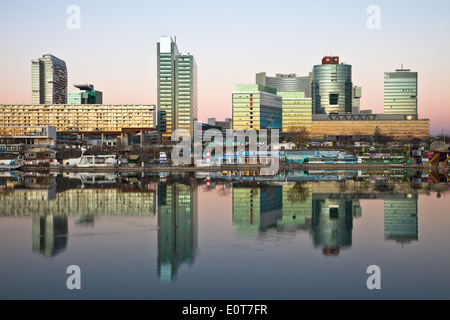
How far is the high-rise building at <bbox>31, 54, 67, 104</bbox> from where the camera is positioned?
17538cm

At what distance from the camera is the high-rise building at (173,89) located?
116250 millimetres

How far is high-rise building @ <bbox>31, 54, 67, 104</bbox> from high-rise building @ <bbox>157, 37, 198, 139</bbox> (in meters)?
75.4

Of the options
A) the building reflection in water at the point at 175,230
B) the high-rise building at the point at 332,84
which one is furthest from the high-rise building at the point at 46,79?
the building reflection in water at the point at 175,230

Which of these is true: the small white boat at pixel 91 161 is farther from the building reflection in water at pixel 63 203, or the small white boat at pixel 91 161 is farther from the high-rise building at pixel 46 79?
the high-rise building at pixel 46 79

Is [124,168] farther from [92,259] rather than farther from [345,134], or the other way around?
[345,134]

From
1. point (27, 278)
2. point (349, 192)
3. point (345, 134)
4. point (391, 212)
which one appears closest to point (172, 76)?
point (345, 134)

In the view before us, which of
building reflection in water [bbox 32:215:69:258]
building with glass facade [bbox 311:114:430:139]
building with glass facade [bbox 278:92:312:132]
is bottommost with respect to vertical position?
building reflection in water [bbox 32:215:69:258]

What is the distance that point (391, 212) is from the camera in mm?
22938

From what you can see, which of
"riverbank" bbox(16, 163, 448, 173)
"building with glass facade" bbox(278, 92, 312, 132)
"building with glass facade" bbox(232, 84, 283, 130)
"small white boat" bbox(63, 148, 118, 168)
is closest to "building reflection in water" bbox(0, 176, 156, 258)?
"riverbank" bbox(16, 163, 448, 173)

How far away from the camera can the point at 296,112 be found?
131m

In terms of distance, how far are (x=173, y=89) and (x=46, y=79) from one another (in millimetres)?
81454

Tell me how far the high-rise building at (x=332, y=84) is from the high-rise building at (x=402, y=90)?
1522 centimetres

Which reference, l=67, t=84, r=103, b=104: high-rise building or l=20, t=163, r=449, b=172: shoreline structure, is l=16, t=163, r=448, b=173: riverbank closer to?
l=20, t=163, r=449, b=172: shoreline structure
